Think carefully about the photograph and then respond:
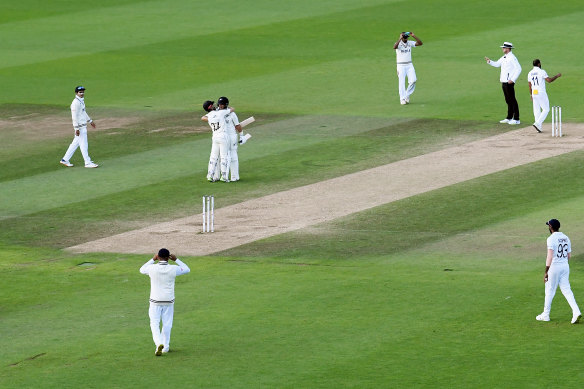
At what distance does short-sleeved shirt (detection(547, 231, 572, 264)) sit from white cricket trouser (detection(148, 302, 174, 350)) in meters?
5.80

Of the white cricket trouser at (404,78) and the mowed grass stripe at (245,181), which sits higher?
the white cricket trouser at (404,78)

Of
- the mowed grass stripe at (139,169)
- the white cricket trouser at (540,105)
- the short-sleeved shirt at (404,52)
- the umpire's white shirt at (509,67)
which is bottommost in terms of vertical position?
the mowed grass stripe at (139,169)

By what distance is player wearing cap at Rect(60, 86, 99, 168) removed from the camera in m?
33.1

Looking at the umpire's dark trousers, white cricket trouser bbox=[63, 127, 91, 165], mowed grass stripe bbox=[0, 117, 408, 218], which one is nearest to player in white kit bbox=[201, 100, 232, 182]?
mowed grass stripe bbox=[0, 117, 408, 218]

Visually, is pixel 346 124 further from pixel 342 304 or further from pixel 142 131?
pixel 342 304

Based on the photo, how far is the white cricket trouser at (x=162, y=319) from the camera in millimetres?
19302

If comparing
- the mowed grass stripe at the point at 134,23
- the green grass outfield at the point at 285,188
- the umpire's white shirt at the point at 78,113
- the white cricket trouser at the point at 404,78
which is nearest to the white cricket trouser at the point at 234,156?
the green grass outfield at the point at 285,188

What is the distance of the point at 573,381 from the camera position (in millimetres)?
17703

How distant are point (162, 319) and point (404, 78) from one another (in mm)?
22274

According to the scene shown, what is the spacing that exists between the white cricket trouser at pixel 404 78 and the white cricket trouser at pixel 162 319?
71.8 ft

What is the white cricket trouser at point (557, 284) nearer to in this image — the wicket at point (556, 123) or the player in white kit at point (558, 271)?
the player in white kit at point (558, 271)

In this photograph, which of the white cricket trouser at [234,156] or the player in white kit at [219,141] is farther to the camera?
the white cricket trouser at [234,156]

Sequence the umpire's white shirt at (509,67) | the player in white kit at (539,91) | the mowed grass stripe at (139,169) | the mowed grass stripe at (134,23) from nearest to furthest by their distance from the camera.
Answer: the mowed grass stripe at (139,169) → the player in white kit at (539,91) → the umpire's white shirt at (509,67) → the mowed grass stripe at (134,23)

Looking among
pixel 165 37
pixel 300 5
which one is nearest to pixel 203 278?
pixel 165 37
